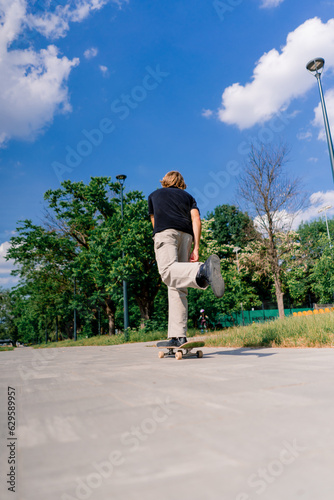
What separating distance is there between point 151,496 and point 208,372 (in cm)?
168

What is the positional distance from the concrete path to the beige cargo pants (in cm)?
179

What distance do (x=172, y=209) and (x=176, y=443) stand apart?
3.21m

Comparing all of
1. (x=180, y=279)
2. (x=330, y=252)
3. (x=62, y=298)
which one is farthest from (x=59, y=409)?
(x=62, y=298)

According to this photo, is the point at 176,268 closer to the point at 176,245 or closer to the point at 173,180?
the point at 176,245

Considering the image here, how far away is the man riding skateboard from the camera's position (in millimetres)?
3568

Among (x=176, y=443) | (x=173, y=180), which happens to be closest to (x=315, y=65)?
(x=173, y=180)

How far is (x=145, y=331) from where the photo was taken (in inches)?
601

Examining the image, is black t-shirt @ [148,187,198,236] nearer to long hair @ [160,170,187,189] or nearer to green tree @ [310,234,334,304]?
long hair @ [160,170,187,189]

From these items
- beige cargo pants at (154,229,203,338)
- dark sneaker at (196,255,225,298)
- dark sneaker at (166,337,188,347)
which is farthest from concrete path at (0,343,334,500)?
dark sneaker at (166,337,188,347)

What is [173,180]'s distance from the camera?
4.36 m

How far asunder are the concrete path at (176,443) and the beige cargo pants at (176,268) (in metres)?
1.79

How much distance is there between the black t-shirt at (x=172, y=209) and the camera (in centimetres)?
393

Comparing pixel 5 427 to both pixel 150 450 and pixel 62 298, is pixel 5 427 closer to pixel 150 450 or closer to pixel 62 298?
pixel 150 450

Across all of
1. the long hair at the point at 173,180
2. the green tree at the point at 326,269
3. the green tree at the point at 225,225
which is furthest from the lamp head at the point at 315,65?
the green tree at the point at 225,225
